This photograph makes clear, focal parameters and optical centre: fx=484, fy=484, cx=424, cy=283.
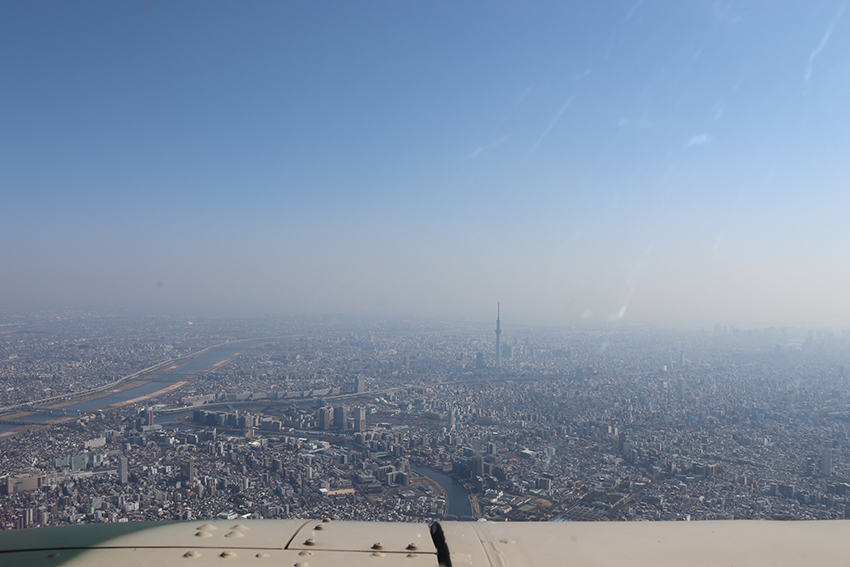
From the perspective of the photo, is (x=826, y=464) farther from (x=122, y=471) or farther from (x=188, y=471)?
(x=122, y=471)

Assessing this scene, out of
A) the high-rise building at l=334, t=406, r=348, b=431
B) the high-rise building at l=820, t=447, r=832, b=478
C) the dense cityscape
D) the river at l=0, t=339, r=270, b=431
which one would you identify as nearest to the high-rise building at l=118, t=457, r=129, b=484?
A: the dense cityscape

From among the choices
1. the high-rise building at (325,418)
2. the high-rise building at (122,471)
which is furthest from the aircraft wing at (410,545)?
the high-rise building at (325,418)

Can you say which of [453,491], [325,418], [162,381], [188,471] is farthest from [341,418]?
[162,381]

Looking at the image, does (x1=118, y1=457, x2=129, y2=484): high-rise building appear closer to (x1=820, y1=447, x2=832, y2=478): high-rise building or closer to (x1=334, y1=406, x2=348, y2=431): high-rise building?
(x1=334, y1=406, x2=348, y2=431): high-rise building

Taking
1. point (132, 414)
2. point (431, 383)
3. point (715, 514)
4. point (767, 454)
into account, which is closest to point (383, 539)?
point (715, 514)

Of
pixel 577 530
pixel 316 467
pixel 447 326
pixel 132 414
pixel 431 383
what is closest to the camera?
pixel 577 530

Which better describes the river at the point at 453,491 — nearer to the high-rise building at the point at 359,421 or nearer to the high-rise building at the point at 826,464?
the high-rise building at the point at 359,421

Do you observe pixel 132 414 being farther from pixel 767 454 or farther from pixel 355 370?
pixel 767 454
